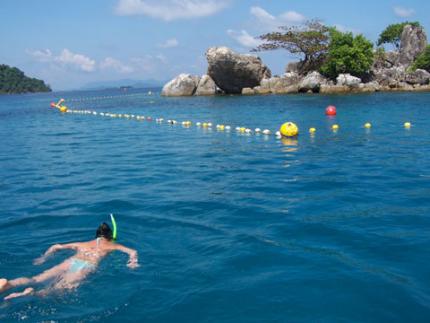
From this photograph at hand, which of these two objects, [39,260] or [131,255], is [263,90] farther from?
[39,260]

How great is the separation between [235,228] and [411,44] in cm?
6122

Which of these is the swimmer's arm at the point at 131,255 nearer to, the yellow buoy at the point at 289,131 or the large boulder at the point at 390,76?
the yellow buoy at the point at 289,131

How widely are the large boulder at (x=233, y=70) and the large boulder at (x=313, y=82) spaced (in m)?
6.77

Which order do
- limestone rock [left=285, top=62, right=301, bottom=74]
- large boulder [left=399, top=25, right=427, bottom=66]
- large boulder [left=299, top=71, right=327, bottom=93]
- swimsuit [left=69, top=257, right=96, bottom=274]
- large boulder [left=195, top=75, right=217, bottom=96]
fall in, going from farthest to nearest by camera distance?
limestone rock [left=285, top=62, right=301, bottom=74], large boulder [left=399, top=25, right=427, bottom=66], large boulder [left=195, top=75, right=217, bottom=96], large boulder [left=299, top=71, right=327, bottom=93], swimsuit [left=69, top=257, right=96, bottom=274]

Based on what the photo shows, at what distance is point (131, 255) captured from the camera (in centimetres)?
734

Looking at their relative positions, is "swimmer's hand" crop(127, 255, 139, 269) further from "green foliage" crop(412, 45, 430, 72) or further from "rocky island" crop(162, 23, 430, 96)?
"green foliage" crop(412, 45, 430, 72)

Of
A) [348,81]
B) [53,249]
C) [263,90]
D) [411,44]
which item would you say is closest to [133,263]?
[53,249]

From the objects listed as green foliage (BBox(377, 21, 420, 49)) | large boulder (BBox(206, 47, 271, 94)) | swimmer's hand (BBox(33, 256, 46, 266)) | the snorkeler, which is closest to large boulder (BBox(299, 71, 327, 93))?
large boulder (BBox(206, 47, 271, 94))

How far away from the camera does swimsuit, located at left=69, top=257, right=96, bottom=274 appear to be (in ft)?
21.9

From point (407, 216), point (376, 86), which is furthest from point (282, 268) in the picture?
point (376, 86)

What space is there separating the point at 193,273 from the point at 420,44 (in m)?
64.2

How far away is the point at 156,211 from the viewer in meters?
9.97

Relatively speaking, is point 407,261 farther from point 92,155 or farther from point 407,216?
point 92,155

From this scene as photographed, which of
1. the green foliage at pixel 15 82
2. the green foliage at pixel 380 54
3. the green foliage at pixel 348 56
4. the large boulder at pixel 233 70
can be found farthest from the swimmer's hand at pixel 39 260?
the green foliage at pixel 15 82
